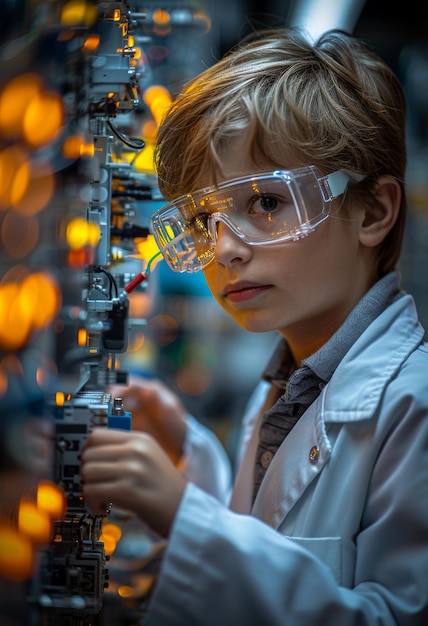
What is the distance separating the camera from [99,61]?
113cm

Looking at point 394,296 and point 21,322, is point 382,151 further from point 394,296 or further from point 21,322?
point 21,322

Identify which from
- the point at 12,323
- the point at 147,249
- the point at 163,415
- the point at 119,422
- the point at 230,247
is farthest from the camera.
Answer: the point at 12,323

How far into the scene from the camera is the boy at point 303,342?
85 cm

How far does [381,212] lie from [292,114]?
27 cm

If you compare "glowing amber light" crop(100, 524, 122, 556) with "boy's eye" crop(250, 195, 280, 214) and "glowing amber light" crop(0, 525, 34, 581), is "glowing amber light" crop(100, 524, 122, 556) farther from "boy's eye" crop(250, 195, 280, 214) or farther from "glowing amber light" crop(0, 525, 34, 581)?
"boy's eye" crop(250, 195, 280, 214)

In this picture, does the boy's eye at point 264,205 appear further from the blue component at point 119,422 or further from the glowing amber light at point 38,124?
the glowing amber light at point 38,124

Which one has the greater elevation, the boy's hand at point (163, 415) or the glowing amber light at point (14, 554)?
the glowing amber light at point (14, 554)

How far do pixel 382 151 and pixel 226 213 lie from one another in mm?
340

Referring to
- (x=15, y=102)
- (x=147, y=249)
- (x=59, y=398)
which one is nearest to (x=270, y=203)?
(x=147, y=249)

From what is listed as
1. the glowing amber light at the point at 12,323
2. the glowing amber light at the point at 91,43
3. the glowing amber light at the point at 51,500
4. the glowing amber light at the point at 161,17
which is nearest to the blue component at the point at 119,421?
the glowing amber light at the point at 51,500

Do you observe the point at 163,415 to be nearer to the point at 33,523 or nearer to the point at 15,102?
the point at 33,523

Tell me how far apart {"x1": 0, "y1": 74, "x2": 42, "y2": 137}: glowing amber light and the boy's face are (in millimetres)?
1068

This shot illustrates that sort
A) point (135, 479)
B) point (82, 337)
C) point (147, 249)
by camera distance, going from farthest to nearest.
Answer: point (147, 249)
point (82, 337)
point (135, 479)

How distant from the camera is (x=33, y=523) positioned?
1.03 m
